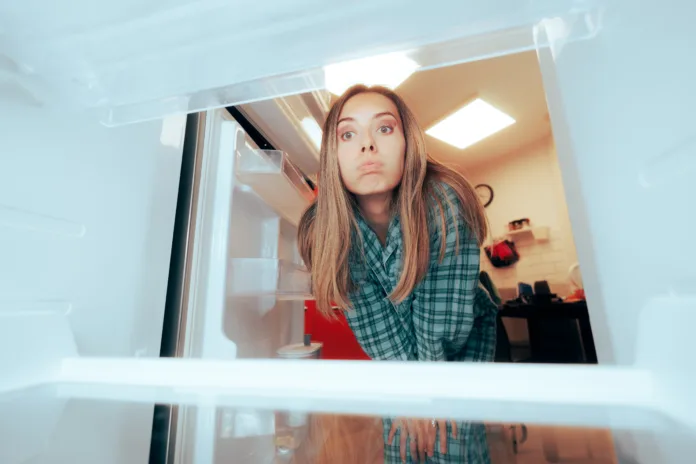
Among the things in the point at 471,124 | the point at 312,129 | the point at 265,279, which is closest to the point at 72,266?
the point at 265,279

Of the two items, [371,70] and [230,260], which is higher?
[371,70]

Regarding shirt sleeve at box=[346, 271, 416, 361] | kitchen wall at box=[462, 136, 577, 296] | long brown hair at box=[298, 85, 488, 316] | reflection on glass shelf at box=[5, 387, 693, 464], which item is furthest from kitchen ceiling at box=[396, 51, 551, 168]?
reflection on glass shelf at box=[5, 387, 693, 464]

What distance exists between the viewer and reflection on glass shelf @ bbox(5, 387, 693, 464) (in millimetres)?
262

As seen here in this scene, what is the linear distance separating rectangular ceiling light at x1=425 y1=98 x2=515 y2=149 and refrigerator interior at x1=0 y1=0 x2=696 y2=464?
1809mm

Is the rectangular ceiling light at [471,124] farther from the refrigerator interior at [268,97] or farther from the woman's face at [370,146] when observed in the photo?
the refrigerator interior at [268,97]

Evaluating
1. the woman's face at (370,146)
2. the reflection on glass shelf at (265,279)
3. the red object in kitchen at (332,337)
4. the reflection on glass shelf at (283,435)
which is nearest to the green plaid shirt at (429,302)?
the woman's face at (370,146)

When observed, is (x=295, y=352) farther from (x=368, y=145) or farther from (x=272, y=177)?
(x=368, y=145)

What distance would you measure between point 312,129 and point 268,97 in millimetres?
876

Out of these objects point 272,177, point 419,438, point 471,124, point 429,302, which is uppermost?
point 471,124

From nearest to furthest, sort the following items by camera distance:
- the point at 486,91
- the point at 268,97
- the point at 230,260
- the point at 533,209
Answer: the point at 268,97
the point at 230,260
the point at 486,91
the point at 533,209

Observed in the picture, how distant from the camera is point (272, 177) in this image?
3.06 ft

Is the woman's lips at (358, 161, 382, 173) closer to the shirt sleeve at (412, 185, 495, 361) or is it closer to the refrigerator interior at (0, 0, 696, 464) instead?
the shirt sleeve at (412, 185, 495, 361)

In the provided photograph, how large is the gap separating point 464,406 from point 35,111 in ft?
1.89

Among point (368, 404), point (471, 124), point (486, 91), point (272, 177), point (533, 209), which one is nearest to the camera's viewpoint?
point (368, 404)
